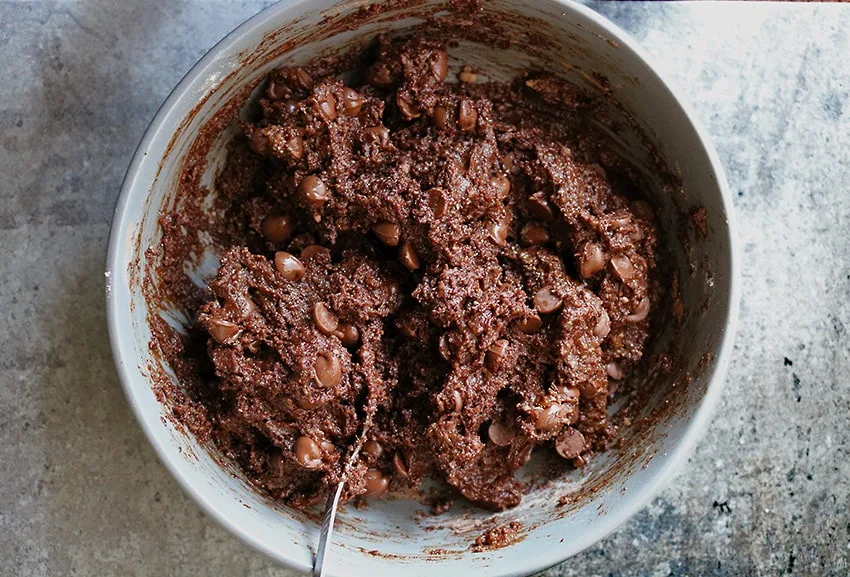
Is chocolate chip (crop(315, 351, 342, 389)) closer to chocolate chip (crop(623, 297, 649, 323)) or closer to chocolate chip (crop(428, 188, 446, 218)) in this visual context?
chocolate chip (crop(428, 188, 446, 218))

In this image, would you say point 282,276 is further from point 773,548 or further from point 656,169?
point 773,548

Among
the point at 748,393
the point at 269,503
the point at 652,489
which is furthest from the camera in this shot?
the point at 748,393

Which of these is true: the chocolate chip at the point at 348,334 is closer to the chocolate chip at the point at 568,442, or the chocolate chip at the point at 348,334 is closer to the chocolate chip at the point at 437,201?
the chocolate chip at the point at 437,201

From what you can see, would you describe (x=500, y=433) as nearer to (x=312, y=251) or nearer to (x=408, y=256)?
(x=408, y=256)

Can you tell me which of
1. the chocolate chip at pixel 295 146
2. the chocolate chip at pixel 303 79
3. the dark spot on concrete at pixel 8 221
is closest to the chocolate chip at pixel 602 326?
the chocolate chip at pixel 295 146

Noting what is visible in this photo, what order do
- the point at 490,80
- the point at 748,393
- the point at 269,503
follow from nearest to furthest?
the point at 269,503 < the point at 490,80 < the point at 748,393

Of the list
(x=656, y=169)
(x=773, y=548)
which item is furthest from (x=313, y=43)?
(x=773, y=548)
